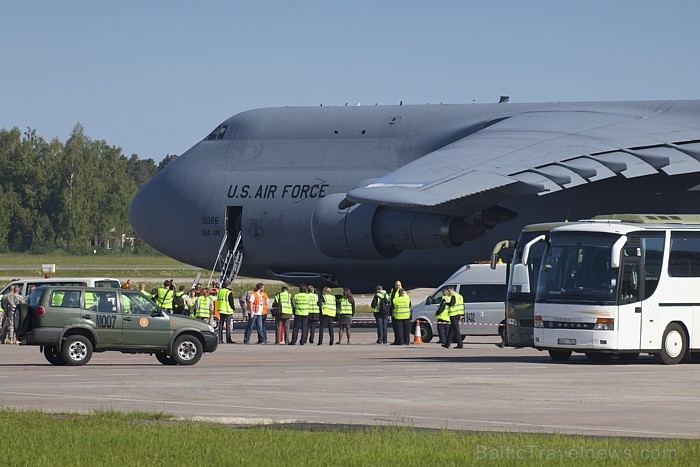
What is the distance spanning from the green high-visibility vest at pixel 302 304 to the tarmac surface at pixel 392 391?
6474 millimetres

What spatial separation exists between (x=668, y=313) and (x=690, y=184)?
Answer: 12.3m

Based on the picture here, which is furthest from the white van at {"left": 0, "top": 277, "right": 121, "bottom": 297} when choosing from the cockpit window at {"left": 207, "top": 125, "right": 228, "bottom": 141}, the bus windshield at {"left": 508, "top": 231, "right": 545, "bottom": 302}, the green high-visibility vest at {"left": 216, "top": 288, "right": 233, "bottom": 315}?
the bus windshield at {"left": 508, "top": 231, "right": 545, "bottom": 302}

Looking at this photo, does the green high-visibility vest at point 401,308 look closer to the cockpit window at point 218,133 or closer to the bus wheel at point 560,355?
the bus wheel at point 560,355

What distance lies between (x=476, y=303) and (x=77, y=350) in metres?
13.6

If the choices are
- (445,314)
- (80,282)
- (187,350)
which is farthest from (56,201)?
(187,350)

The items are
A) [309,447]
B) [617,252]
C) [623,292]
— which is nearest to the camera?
[309,447]

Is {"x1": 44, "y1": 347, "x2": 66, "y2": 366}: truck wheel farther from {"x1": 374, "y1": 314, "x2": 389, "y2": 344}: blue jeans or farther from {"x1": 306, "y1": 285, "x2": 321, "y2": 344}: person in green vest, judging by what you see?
{"x1": 374, "y1": 314, "x2": 389, "y2": 344}: blue jeans

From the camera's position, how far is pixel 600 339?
80.2 ft

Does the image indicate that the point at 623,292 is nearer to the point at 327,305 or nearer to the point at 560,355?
the point at 560,355

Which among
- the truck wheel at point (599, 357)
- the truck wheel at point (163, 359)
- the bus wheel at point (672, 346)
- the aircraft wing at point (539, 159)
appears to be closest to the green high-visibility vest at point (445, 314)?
the aircraft wing at point (539, 159)

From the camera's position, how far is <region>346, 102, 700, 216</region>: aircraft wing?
28.7 meters

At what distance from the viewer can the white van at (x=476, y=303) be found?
36.0 metres

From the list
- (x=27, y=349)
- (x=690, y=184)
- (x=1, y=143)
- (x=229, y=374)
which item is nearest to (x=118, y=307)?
(x=229, y=374)

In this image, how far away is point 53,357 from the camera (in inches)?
1006
